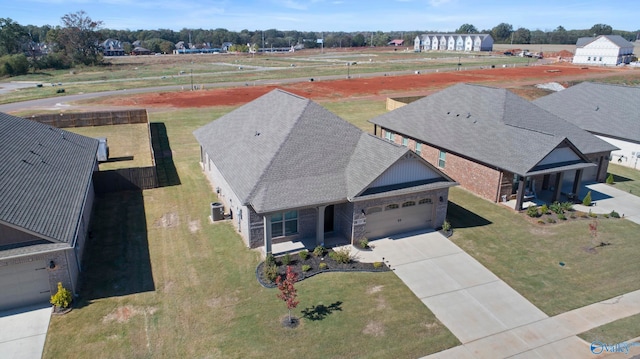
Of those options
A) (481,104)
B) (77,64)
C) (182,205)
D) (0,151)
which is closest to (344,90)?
(481,104)

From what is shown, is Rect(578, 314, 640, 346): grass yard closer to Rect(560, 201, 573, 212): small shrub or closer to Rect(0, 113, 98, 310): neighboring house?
Rect(560, 201, 573, 212): small shrub

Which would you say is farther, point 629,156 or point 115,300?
point 629,156

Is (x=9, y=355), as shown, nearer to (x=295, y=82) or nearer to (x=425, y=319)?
(x=425, y=319)

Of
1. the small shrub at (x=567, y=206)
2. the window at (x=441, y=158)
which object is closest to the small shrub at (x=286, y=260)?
the window at (x=441, y=158)

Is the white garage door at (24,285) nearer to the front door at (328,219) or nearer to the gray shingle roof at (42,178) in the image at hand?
the gray shingle roof at (42,178)

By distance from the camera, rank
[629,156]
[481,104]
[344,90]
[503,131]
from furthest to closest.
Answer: [344,90], [629,156], [481,104], [503,131]

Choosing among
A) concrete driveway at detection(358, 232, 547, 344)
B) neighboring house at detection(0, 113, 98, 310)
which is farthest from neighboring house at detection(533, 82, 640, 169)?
neighboring house at detection(0, 113, 98, 310)

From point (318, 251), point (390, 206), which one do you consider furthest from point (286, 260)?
point (390, 206)
